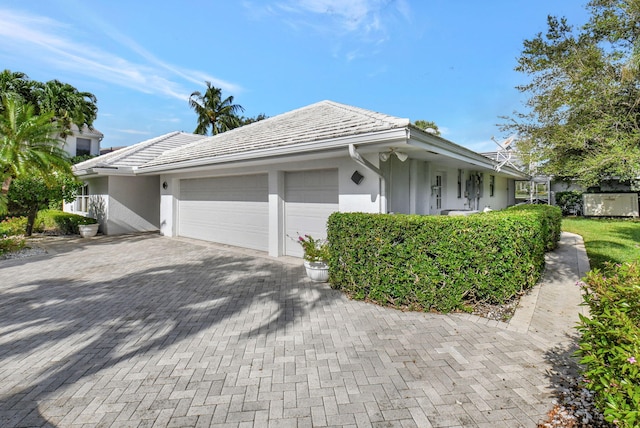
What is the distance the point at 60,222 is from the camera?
47.6ft

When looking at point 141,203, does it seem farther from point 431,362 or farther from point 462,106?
point 462,106

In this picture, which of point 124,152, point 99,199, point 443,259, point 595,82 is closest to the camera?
point 443,259

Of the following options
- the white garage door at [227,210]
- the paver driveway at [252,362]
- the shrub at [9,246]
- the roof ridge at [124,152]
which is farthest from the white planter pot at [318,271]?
the roof ridge at [124,152]

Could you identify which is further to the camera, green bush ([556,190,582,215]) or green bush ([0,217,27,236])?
green bush ([556,190,582,215])

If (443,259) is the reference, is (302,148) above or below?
above

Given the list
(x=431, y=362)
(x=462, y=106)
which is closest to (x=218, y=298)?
(x=431, y=362)

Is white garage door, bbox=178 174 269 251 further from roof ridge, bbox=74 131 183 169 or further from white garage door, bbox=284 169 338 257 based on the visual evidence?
roof ridge, bbox=74 131 183 169

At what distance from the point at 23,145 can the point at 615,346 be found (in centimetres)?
1501

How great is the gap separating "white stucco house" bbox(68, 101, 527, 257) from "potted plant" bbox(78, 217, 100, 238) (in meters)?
0.50

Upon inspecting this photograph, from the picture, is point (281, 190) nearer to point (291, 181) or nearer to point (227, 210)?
point (291, 181)

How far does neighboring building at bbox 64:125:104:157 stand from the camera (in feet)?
91.7

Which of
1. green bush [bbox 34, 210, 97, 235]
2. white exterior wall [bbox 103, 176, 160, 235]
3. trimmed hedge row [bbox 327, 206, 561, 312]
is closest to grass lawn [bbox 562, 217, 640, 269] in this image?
trimmed hedge row [bbox 327, 206, 561, 312]

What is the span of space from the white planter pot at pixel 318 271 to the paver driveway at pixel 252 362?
49 cm

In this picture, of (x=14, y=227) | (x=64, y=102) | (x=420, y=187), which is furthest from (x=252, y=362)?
(x=64, y=102)
